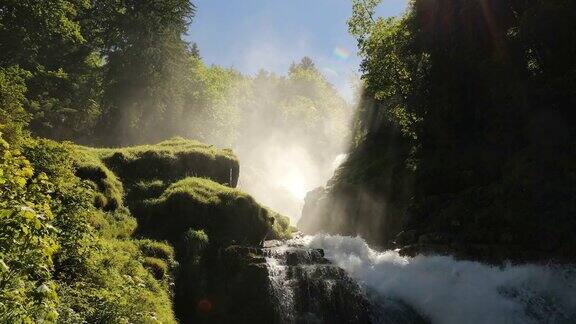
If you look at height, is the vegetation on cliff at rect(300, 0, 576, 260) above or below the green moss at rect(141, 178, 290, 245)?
above

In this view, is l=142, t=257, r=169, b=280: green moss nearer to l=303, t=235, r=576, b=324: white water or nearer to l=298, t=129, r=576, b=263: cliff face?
l=303, t=235, r=576, b=324: white water

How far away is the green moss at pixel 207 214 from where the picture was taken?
21.5 meters

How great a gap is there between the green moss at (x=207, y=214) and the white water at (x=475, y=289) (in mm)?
5682

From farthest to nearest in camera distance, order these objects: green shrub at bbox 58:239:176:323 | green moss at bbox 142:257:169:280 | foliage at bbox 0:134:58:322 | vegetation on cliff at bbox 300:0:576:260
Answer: vegetation on cliff at bbox 300:0:576:260
green moss at bbox 142:257:169:280
green shrub at bbox 58:239:176:323
foliage at bbox 0:134:58:322

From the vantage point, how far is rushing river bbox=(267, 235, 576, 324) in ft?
60.5

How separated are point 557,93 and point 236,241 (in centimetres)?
1817

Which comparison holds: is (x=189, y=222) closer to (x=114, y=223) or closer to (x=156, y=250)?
(x=156, y=250)

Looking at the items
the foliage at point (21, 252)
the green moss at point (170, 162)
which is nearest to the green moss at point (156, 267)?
the green moss at point (170, 162)

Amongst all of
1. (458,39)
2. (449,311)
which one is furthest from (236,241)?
(458,39)

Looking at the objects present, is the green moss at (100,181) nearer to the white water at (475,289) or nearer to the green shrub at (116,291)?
the green shrub at (116,291)

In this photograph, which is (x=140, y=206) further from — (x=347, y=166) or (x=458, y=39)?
(x=347, y=166)

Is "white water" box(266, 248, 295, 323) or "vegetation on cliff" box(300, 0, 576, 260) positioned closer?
"white water" box(266, 248, 295, 323)

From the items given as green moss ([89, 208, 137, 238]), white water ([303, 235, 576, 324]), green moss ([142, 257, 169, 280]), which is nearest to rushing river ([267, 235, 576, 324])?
white water ([303, 235, 576, 324])

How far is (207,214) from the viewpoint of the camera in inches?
890
